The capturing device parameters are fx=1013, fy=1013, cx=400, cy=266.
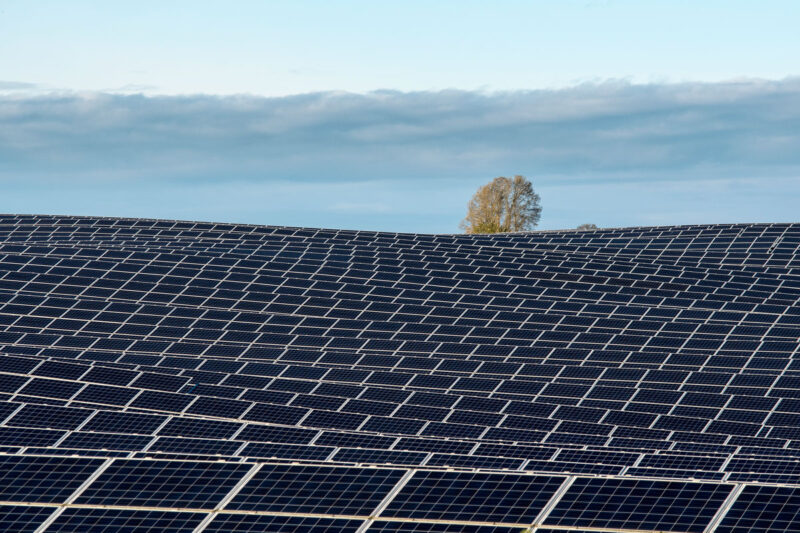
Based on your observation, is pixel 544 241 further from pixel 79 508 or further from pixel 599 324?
pixel 79 508

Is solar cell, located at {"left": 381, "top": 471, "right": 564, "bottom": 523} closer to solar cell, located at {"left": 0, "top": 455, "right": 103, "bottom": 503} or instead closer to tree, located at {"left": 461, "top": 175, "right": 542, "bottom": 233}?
solar cell, located at {"left": 0, "top": 455, "right": 103, "bottom": 503}

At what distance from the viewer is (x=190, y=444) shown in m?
29.6

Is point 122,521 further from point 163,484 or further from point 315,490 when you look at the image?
point 315,490

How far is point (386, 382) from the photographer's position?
44031 mm

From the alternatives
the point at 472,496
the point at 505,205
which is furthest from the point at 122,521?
the point at 505,205

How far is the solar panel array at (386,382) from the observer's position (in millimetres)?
19875

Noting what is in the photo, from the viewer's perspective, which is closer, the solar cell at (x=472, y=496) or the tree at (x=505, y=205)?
the solar cell at (x=472, y=496)

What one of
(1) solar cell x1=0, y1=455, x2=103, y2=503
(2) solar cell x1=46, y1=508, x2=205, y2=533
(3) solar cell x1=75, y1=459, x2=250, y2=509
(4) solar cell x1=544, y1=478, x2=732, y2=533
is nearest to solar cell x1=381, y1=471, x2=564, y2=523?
(4) solar cell x1=544, y1=478, x2=732, y2=533

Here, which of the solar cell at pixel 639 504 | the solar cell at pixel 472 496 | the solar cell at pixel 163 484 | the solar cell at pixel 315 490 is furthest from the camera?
the solar cell at pixel 163 484

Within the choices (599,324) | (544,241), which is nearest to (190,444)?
(599,324)

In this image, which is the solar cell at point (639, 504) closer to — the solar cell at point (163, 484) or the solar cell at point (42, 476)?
the solar cell at point (163, 484)

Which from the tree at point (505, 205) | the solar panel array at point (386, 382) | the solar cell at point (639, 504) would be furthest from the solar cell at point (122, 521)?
the tree at point (505, 205)

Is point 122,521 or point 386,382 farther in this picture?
point 386,382

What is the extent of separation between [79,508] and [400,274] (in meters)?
40.4
